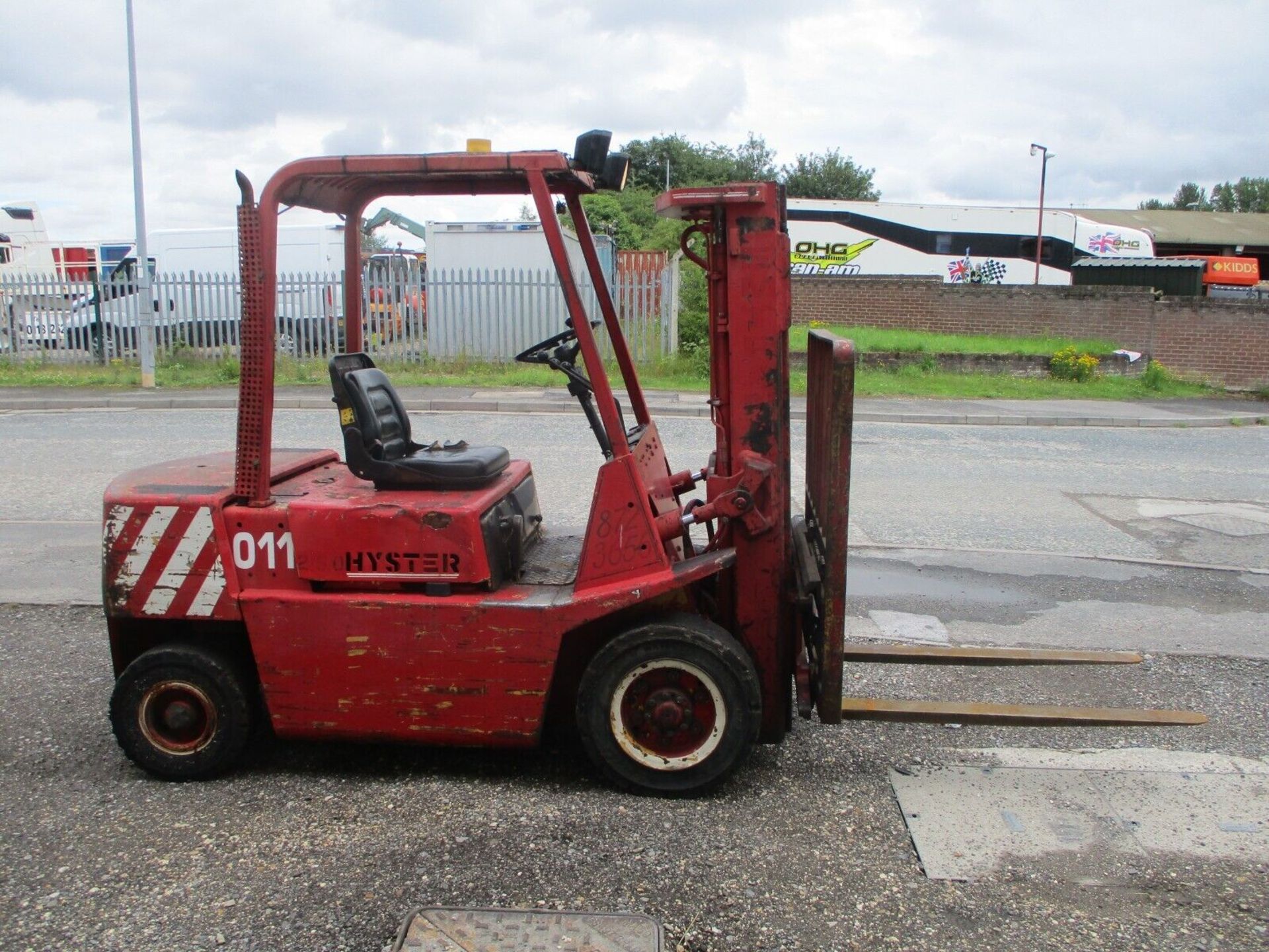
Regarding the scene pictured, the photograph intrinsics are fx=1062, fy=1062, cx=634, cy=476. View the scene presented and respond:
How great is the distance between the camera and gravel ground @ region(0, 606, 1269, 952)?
3166mm

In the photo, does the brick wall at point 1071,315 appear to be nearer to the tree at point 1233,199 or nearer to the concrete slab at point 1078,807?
the concrete slab at point 1078,807

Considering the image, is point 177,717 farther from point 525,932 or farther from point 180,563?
point 525,932

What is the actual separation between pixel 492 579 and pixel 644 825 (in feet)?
3.40

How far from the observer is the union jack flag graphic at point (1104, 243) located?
4128cm

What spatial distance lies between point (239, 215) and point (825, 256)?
39.3 metres

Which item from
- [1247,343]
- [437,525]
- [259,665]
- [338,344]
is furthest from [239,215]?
[1247,343]

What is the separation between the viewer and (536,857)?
3535 millimetres

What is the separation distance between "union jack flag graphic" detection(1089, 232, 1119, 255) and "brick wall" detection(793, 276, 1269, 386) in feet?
46.8

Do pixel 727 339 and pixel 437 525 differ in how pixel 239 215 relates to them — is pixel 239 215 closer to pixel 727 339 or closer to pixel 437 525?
pixel 437 525

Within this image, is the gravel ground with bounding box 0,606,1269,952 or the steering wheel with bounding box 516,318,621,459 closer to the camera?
the gravel ground with bounding box 0,606,1269,952

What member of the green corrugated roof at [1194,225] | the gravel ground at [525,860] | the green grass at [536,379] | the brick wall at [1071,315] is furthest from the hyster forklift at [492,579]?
the green corrugated roof at [1194,225]

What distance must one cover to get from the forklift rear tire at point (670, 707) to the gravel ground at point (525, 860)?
13 cm

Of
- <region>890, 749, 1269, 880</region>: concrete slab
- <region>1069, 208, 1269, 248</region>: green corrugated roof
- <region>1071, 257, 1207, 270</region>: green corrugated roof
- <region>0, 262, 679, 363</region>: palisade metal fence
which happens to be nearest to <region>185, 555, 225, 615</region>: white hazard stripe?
<region>890, 749, 1269, 880</region>: concrete slab

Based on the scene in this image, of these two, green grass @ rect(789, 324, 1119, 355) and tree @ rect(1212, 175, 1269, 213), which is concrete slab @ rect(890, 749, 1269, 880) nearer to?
green grass @ rect(789, 324, 1119, 355)
